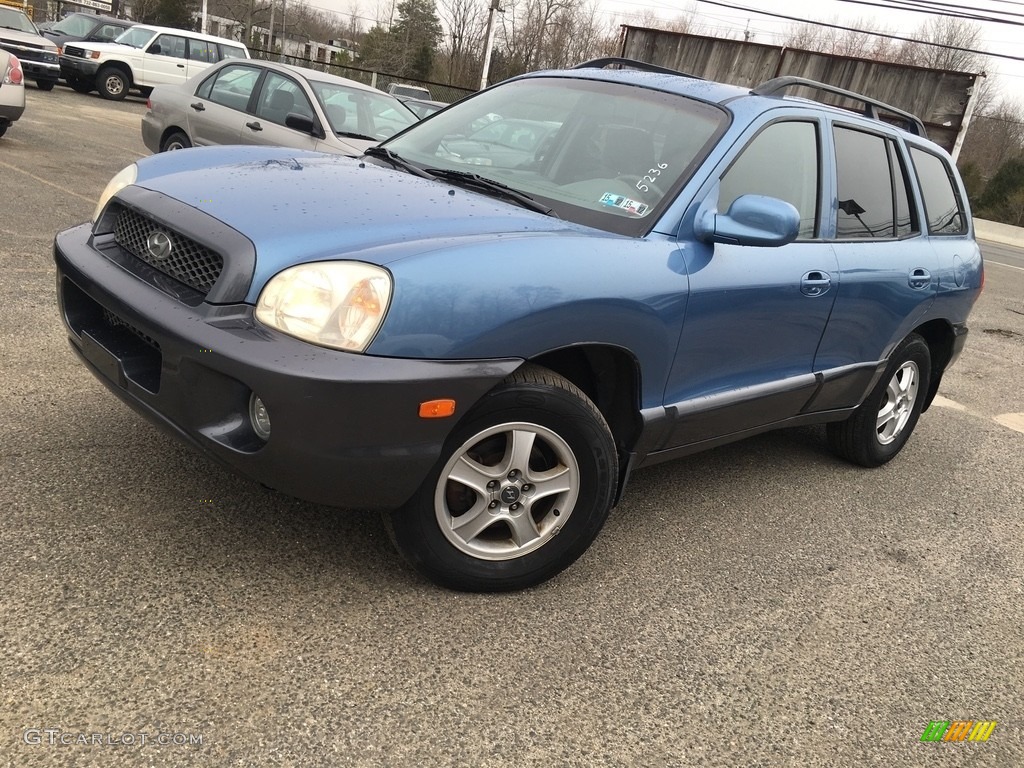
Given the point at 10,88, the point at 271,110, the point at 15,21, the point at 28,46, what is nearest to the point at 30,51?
the point at 28,46

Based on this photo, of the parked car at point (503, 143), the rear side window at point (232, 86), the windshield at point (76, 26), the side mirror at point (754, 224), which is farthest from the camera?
the windshield at point (76, 26)

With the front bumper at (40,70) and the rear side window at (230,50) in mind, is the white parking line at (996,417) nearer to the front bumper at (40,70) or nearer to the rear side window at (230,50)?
the front bumper at (40,70)

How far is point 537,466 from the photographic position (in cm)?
270

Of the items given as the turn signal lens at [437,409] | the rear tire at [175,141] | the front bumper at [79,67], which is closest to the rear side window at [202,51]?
the front bumper at [79,67]

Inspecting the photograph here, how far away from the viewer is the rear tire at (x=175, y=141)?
863cm

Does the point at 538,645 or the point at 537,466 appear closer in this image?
the point at 538,645

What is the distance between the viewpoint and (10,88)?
29.9 ft

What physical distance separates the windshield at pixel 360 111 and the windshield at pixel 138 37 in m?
13.1

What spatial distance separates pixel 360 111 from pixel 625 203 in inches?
231

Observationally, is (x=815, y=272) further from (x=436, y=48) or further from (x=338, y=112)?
(x=436, y=48)

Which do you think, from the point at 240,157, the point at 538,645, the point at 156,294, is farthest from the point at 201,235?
the point at 538,645

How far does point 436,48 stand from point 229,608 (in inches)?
2209

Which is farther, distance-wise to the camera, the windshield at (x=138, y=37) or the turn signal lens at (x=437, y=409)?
the windshield at (x=138, y=37)

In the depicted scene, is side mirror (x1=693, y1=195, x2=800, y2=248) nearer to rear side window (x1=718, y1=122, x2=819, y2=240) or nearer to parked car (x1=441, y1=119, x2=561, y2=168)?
rear side window (x1=718, y1=122, x2=819, y2=240)
